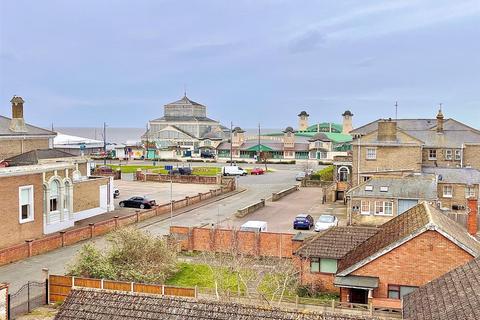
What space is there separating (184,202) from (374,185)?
1952 centimetres

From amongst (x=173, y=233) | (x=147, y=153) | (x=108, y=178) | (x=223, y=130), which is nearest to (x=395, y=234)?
(x=173, y=233)

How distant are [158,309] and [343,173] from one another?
49.5 m

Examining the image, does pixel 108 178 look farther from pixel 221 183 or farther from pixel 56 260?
pixel 221 183

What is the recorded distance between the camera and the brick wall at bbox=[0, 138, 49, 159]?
5059 cm

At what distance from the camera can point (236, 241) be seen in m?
34.1

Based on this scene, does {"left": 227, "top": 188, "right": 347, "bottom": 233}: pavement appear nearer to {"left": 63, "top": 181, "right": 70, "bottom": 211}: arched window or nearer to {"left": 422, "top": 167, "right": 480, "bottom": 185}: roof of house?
{"left": 422, "top": 167, "right": 480, "bottom": 185}: roof of house

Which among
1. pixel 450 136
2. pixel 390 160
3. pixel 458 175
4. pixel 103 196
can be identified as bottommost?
pixel 103 196

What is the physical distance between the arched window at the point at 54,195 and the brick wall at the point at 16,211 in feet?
6.24

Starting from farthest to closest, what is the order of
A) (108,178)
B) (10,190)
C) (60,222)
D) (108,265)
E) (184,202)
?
1. (184,202)
2. (108,178)
3. (60,222)
4. (10,190)
5. (108,265)

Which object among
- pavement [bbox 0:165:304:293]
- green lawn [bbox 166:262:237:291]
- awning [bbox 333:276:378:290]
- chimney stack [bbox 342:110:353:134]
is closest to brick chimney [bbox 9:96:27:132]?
pavement [bbox 0:165:304:293]

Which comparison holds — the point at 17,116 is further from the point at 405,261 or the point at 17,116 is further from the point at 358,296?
the point at 405,261

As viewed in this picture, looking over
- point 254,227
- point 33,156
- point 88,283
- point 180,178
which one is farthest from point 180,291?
point 180,178

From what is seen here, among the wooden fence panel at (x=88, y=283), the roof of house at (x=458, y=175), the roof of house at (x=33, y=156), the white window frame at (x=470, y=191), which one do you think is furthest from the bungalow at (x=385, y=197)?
the roof of house at (x=33, y=156)

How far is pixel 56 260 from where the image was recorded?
32.7m
